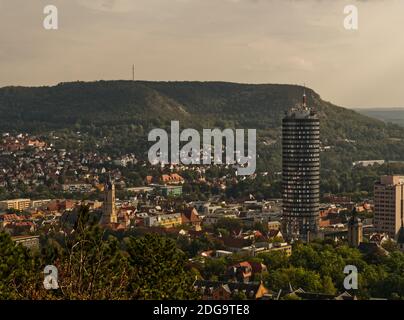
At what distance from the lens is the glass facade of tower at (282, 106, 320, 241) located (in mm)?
32062

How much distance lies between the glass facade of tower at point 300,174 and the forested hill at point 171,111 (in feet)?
87.2

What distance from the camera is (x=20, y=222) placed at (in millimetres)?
32469

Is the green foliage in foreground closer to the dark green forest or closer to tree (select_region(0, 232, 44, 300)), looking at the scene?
tree (select_region(0, 232, 44, 300))

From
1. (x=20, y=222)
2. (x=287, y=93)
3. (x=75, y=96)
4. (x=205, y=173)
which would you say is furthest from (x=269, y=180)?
(x=75, y=96)

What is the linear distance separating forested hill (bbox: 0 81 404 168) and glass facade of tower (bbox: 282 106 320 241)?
26.6 meters

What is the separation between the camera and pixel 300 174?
106 feet

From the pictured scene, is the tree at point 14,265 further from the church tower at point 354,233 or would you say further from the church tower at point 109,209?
the church tower at point 109,209

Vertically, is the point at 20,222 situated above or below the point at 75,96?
below

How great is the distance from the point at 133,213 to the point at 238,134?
1013 inches

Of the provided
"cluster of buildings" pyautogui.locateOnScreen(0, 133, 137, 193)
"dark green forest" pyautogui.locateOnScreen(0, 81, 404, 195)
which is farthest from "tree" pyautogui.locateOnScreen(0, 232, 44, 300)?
"dark green forest" pyautogui.locateOnScreen(0, 81, 404, 195)

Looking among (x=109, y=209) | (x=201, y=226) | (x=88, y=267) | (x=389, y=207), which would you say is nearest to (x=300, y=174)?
(x=389, y=207)

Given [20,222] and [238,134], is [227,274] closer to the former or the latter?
[20,222]

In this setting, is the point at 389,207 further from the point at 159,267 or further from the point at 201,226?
the point at 159,267

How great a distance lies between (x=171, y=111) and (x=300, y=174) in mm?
37704
